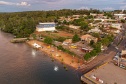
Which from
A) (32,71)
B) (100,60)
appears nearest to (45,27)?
(32,71)

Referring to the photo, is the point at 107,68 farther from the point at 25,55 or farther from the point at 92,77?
the point at 25,55

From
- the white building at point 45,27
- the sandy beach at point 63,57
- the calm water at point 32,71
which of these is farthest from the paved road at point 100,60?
the white building at point 45,27

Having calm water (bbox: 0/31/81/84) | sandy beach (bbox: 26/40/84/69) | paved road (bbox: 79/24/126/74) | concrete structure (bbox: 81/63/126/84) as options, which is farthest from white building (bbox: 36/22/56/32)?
concrete structure (bbox: 81/63/126/84)

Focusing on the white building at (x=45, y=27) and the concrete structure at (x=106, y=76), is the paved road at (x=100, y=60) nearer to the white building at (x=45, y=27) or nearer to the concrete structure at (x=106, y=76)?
the concrete structure at (x=106, y=76)

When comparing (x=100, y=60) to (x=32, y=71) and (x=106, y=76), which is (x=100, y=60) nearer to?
(x=106, y=76)

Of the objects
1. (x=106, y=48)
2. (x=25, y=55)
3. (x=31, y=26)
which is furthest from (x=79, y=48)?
(x=31, y=26)
